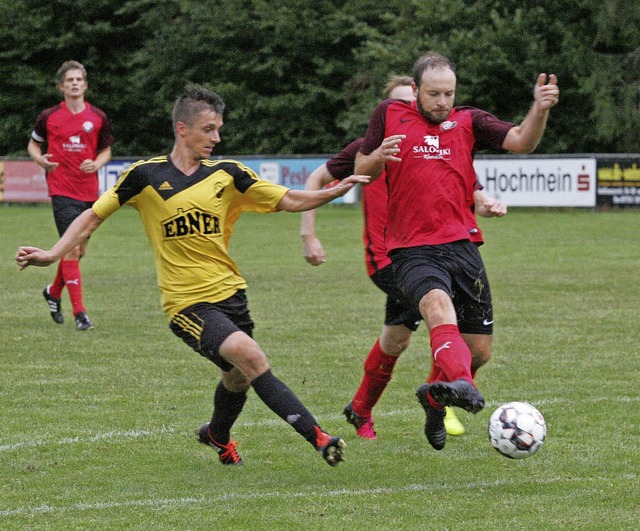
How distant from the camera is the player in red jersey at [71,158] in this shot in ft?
36.5

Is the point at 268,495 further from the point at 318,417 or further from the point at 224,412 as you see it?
the point at 318,417

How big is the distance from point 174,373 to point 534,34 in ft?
88.0

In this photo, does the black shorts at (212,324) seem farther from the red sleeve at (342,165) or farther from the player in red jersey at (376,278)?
the red sleeve at (342,165)

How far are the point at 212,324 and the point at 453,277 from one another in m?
1.18

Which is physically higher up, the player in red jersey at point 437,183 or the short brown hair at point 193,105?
the short brown hair at point 193,105

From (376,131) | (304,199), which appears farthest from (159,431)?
(376,131)

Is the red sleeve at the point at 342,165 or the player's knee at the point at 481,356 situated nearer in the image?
the player's knee at the point at 481,356

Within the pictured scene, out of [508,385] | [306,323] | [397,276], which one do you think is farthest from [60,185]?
[397,276]

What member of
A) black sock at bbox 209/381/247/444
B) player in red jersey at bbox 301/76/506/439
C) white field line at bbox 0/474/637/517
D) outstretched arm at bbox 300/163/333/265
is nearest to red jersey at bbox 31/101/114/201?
player in red jersey at bbox 301/76/506/439

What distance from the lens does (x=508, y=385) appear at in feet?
26.8

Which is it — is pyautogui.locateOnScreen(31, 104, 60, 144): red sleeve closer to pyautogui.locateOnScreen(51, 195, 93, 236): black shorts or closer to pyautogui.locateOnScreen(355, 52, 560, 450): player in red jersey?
pyautogui.locateOnScreen(51, 195, 93, 236): black shorts

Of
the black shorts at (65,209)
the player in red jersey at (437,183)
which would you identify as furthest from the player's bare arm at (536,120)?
the black shorts at (65,209)

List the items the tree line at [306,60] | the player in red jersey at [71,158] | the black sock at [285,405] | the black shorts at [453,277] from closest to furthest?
the black sock at [285,405] < the black shorts at [453,277] < the player in red jersey at [71,158] < the tree line at [306,60]

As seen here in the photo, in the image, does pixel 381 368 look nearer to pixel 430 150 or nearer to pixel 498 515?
pixel 430 150
